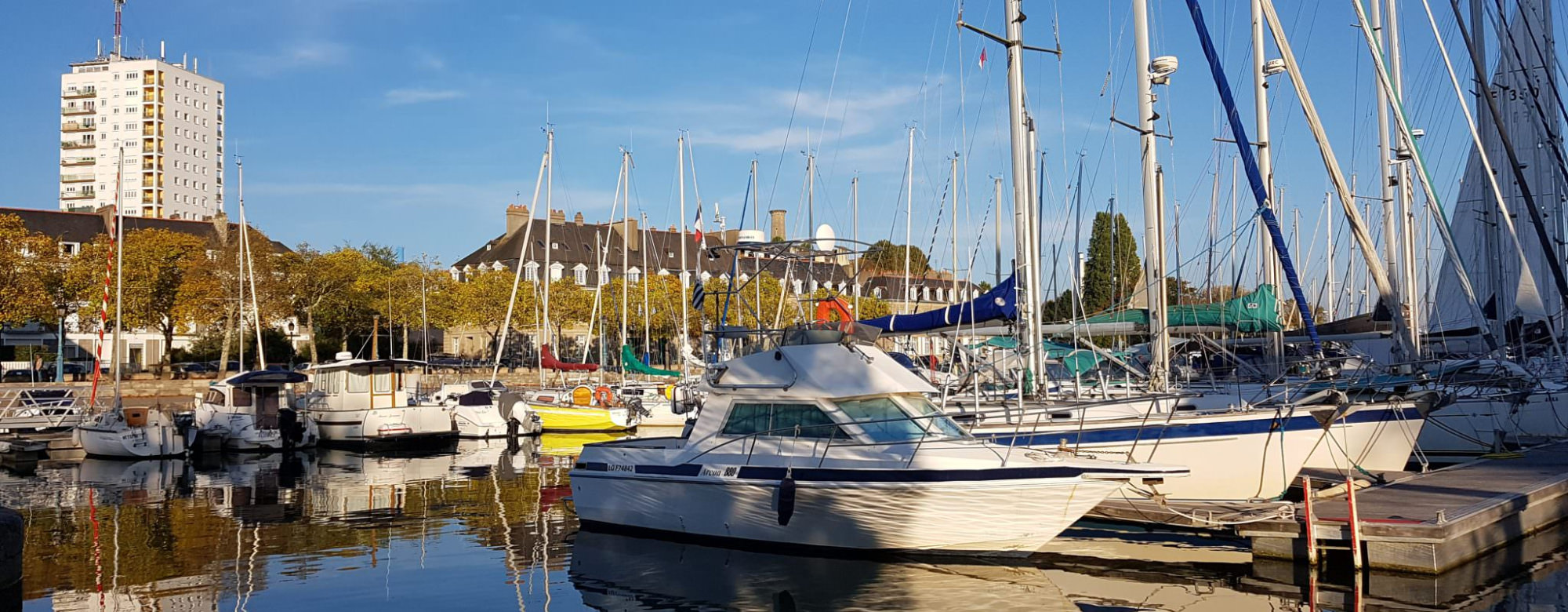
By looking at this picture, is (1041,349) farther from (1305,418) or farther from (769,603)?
(769,603)

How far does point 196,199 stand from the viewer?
13725cm

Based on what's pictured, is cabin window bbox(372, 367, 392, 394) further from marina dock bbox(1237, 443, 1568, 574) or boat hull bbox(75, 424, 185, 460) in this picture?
marina dock bbox(1237, 443, 1568, 574)

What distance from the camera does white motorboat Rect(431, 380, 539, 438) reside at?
41.3 metres

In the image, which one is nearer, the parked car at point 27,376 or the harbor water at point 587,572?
the harbor water at point 587,572

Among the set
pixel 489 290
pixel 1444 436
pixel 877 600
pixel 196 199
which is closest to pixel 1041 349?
pixel 877 600

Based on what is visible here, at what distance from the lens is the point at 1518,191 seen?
1196 inches

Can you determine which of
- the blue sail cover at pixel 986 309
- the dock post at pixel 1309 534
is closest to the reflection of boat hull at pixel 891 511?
the dock post at pixel 1309 534

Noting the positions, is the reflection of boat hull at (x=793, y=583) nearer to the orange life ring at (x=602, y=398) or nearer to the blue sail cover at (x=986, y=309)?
the blue sail cover at (x=986, y=309)

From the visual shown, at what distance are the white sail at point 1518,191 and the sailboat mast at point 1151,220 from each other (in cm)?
796

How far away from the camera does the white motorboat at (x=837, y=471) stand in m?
15.1

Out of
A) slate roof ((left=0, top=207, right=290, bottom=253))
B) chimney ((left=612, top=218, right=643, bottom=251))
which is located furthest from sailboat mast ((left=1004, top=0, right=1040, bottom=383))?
chimney ((left=612, top=218, right=643, bottom=251))

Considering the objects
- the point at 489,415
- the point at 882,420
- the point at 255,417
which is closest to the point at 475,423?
the point at 489,415

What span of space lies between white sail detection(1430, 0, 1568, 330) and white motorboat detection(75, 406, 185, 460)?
109ft

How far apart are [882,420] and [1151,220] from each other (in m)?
8.89
